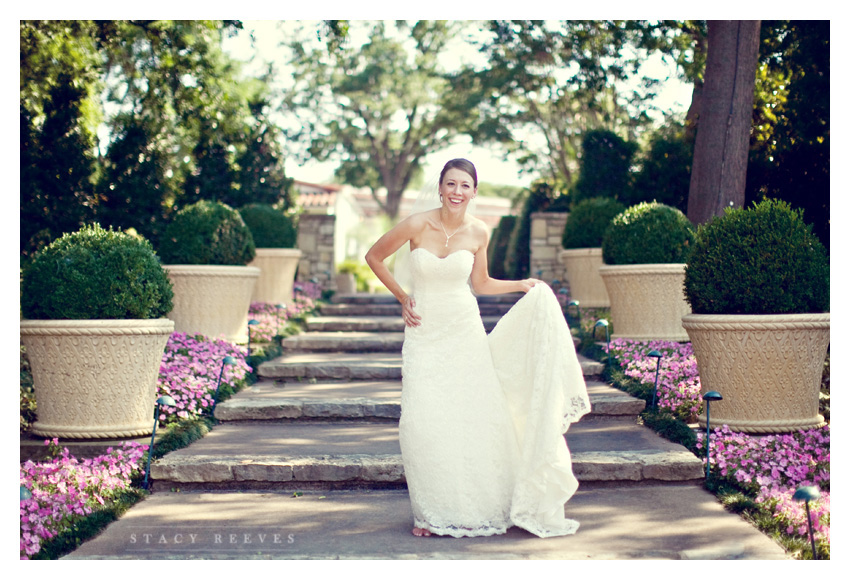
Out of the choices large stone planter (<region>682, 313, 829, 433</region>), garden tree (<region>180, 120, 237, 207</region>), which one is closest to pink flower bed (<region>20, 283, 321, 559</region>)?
large stone planter (<region>682, 313, 829, 433</region>)

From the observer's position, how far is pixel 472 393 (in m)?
3.77

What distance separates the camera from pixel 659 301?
24.6ft

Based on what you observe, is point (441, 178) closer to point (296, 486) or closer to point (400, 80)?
point (296, 486)

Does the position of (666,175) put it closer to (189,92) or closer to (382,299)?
(382,299)

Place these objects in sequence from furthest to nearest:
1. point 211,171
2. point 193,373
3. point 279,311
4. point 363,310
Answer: point 211,171 < point 363,310 < point 279,311 < point 193,373

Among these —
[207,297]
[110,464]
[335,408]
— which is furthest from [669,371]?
[207,297]

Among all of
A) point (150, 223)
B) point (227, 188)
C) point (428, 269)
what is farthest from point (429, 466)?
point (227, 188)

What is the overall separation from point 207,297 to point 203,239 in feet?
1.97

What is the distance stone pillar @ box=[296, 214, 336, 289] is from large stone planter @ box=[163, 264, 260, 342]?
14.9 feet

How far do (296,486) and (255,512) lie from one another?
45 centimetres

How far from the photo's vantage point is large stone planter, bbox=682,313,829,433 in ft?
15.9

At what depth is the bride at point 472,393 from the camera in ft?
11.8

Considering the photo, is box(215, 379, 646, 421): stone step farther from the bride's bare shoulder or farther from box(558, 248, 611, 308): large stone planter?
box(558, 248, 611, 308): large stone planter

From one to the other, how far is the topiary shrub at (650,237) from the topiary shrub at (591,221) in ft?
5.32
